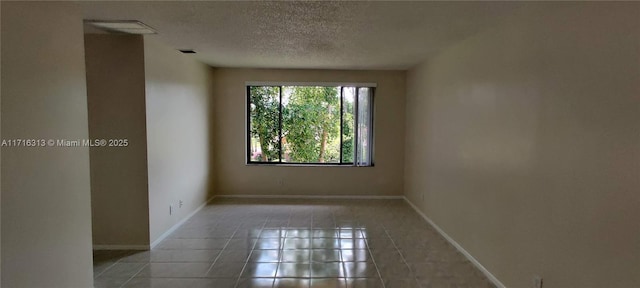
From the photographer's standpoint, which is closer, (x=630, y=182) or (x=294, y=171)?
(x=630, y=182)

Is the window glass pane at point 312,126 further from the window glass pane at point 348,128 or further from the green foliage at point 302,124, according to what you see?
the window glass pane at point 348,128

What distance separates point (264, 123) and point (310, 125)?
2.84 ft

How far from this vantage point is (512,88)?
8.22 feet

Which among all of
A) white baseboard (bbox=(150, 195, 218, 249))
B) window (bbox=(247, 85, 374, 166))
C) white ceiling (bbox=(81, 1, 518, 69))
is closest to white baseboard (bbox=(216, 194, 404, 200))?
window (bbox=(247, 85, 374, 166))

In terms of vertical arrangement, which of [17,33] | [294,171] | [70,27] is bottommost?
[294,171]

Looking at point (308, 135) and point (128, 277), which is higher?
point (308, 135)

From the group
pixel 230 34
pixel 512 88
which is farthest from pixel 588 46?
pixel 230 34

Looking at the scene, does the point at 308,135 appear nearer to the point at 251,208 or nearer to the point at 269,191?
the point at 269,191

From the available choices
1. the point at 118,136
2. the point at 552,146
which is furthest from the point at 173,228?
the point at 552,146

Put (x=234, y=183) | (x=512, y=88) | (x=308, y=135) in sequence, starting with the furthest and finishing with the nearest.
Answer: (x=308, y=135) < (x=234, y=183) < (x=512, y=88)

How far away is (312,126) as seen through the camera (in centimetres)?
618

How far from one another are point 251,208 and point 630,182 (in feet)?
14.5

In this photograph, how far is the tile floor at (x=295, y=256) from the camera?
2746mm

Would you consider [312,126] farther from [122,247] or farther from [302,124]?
[122,247]
